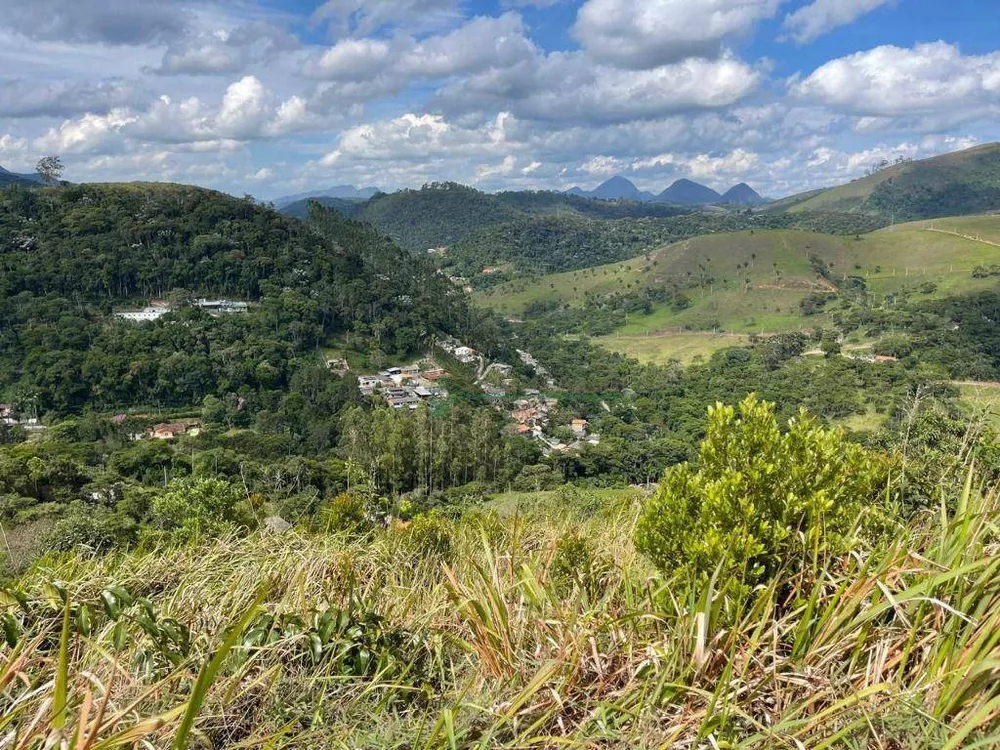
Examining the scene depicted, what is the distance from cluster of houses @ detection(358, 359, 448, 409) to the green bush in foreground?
4079 cm

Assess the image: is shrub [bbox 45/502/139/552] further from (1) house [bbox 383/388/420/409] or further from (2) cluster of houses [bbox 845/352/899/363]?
(2) cluster of houses [bbox 845/352/899/363]

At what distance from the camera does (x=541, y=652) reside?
198 cm

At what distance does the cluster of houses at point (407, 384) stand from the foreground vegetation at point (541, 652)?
135 ft

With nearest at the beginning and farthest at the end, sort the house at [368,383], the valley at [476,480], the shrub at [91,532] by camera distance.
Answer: the valley at [476,480]
the shrub at [91,532]
the house at [368,383]

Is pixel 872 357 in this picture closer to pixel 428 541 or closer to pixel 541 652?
pixel 428 541

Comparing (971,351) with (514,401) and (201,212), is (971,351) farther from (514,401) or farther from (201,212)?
(201,212)

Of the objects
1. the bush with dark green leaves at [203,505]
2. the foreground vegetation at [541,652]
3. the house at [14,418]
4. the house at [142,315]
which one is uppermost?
the foreground vegetation at [541,652]

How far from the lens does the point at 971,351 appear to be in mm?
61969

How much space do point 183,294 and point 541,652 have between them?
65362 mm

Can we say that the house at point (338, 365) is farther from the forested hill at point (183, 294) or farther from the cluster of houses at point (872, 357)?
the cluster of houses at point (872, 357)

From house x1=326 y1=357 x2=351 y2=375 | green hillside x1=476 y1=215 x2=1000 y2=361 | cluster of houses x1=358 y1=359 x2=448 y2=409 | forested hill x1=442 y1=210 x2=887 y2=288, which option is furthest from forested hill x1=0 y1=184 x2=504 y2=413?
forested hill x1=442 y1=210 x2=887 y2=288

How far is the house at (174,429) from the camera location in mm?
39031

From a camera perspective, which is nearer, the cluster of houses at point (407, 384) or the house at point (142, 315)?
the cluster of houses at point (407, 384)

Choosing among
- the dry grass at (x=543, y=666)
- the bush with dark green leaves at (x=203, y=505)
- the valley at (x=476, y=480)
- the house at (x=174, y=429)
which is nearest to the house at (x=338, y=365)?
the valley at (x=476, y=480)
